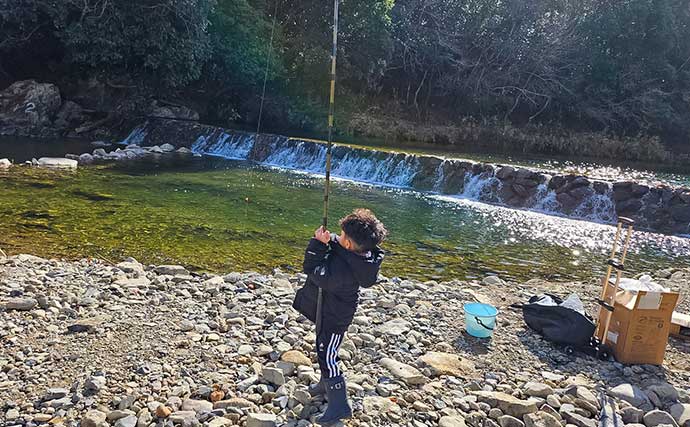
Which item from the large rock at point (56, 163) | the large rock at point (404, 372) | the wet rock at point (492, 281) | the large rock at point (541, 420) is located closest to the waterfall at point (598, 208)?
the wet rock at point (492, 281)

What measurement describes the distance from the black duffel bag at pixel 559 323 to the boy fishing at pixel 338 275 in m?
2.14

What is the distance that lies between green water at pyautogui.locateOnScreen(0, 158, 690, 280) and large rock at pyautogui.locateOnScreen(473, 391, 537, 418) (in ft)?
11.6

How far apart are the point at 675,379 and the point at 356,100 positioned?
2262 centimetres

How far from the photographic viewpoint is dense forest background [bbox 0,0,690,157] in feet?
67.8

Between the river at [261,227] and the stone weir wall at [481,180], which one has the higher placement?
the stone weir wall at [481,180]

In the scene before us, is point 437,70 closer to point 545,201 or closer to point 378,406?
point 545,201

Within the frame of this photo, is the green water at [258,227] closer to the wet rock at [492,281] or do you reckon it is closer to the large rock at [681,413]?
the wet rock at [492,281]

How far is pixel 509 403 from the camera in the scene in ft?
10.8

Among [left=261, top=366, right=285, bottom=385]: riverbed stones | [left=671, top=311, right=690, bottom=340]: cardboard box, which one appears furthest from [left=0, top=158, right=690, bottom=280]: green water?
[left=261, top=366, right=285, bottom=385]: riverbed stones

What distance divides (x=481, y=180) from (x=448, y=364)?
9622 mm

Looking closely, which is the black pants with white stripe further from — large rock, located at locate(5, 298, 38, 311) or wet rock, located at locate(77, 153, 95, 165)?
wet rock, located at locate(77, 153, 95, 165)

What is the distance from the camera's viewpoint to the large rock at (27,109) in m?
18.1

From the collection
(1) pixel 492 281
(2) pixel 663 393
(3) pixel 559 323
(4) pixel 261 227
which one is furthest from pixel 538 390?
(4) pixel 261 227

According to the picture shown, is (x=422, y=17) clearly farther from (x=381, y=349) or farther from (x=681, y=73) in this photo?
(x=381, y=349)
